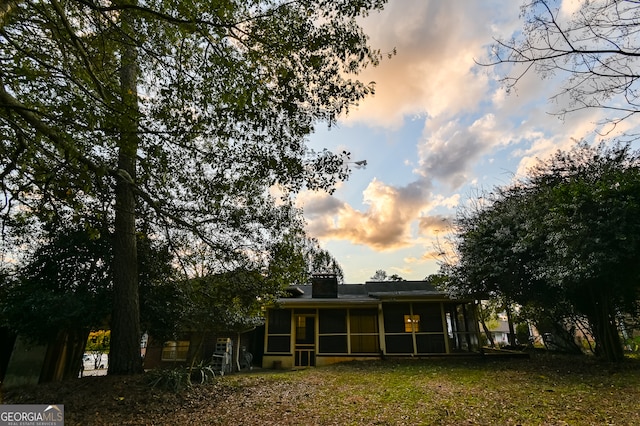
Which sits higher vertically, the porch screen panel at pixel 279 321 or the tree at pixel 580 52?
the tree at pixel 580 52

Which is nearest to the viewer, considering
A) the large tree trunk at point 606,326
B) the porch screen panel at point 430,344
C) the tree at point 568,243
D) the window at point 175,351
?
the tree at point 568,243

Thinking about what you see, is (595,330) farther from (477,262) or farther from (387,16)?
(387,16)

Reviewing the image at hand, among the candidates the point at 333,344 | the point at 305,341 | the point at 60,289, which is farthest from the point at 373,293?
the point at 60,289

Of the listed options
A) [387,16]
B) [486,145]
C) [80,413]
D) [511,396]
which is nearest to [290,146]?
[387,16]

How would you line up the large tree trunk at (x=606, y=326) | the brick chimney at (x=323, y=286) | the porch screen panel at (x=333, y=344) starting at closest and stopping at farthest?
the large tree trunk at (x=606, y=326)
the porch screen panel at (x=333, y=344)
the brick chimney at (x=323, y=286)

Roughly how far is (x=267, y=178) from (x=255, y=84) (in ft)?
5.77

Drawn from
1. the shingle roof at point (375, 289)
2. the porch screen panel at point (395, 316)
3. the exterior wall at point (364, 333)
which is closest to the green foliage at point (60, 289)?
the exterior wall at point (364, 333)

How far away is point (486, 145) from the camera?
10023 mm

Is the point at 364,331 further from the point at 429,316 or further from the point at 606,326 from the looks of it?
the point at 606,326

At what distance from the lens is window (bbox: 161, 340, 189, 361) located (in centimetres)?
1425

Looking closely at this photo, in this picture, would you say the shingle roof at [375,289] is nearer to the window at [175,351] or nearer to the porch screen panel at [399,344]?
the porch screen panel at [399,344]

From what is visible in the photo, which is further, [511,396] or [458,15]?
[511,396]

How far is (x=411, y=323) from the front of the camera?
1390 centimetres

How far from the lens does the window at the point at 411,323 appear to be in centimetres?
1391
